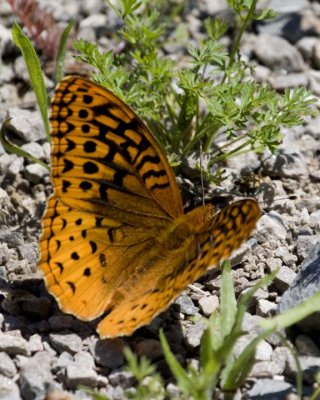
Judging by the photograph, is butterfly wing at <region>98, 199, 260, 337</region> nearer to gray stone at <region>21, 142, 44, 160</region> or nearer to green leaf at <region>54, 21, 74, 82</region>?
gray stone at <region>21, 142, 44, 160</region>

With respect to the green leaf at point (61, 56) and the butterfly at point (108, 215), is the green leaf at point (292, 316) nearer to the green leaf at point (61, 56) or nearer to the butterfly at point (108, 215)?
the butterfly at point (108, 215)

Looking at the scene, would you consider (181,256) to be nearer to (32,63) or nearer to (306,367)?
(306,367)

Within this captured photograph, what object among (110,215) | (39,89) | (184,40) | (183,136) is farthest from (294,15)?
(110,215)

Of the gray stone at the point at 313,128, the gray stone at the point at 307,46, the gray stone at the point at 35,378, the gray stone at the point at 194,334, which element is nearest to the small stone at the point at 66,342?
the gray stone at the point at 35,378

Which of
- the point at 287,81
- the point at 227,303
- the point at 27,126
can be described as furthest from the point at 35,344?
the point at 287,81

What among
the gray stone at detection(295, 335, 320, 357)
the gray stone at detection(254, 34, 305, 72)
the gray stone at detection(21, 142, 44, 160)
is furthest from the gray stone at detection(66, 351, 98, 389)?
the gray stone at detection(254, 34, 305, 72)

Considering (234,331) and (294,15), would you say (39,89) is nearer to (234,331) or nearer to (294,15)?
(234,331)

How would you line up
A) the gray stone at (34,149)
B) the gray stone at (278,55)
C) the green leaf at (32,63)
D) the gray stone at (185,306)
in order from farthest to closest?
the gray stone at (278,55) → the gray stone at (34,149) → the green leaf at (32,63) → the gray stone at (185,306)
